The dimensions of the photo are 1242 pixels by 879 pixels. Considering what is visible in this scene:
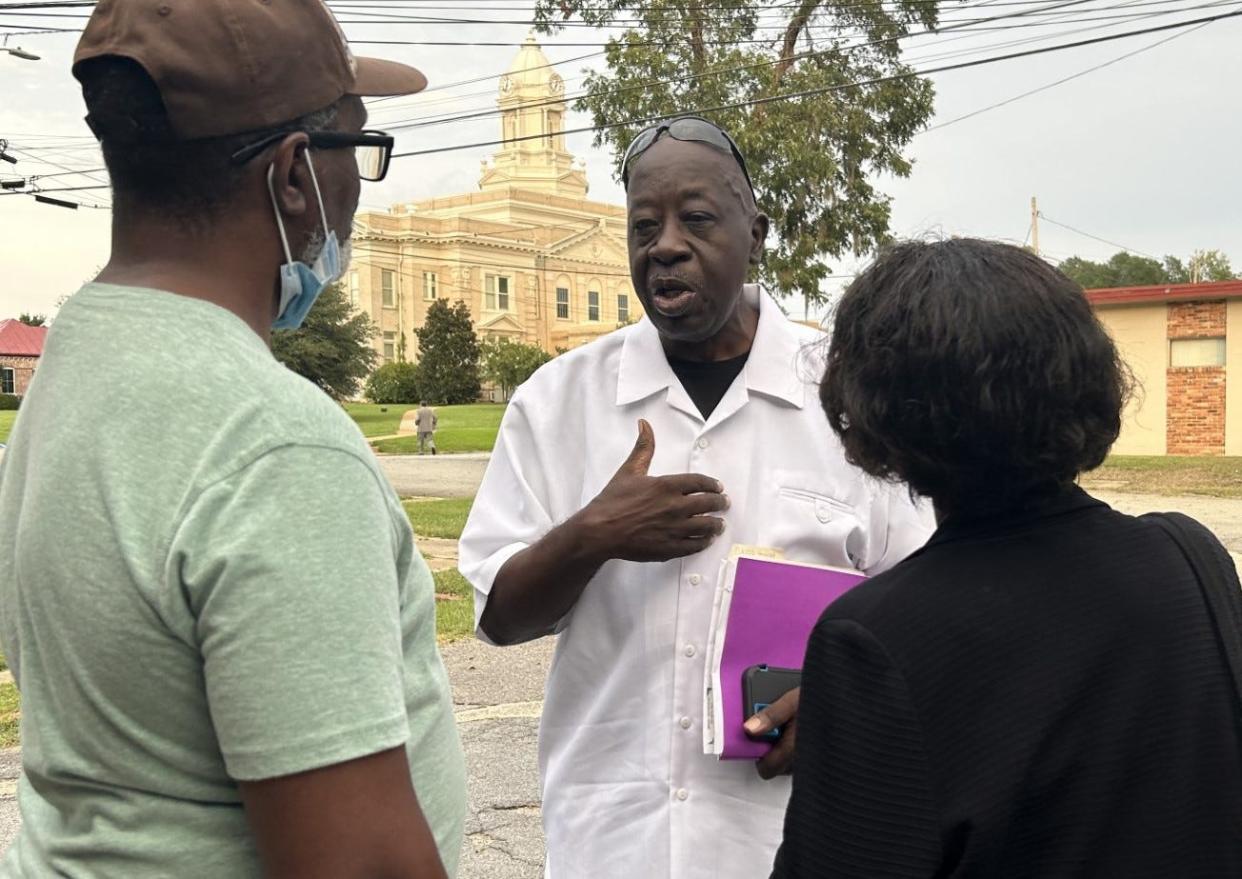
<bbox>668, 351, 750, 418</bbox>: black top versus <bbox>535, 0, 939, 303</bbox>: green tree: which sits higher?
<bbox>535, 0, 939, 303</bbox>: green tree

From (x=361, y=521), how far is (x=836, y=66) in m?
21.7

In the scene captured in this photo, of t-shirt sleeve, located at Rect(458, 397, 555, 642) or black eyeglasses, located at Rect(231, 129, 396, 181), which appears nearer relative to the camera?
black eyeglasses, located at Rect(231, 129, 396, 181)

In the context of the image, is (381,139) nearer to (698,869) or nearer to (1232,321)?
(698,869)

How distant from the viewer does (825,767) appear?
1.52 m

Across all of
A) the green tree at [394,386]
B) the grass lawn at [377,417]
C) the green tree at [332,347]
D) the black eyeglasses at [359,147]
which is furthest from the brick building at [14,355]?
the black eyeglasses at [359,147]

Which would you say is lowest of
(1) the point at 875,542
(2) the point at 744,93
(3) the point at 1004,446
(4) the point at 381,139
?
(1) the point at 875,542

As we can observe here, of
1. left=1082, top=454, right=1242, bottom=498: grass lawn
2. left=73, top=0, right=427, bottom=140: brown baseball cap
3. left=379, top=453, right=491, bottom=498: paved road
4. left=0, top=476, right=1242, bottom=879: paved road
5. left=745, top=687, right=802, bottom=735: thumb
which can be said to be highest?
left=73, top=0, right=427, bottom=140: brown baseball cap

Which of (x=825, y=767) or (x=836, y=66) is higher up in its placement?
(x=836, y=66)

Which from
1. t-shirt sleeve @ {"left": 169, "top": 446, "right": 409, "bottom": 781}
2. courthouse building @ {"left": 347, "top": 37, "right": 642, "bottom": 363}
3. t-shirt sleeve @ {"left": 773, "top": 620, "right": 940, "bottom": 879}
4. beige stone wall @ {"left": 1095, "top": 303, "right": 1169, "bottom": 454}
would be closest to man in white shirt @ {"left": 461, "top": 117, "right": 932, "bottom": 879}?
t-shirt sleeve @ {"left": 773, "top": 620, "right": 940, "bottom": 879}

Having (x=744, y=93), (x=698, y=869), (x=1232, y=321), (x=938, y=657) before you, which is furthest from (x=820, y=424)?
(x=1232, y=321)

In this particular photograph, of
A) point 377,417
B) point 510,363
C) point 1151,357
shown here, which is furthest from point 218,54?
point 510,363

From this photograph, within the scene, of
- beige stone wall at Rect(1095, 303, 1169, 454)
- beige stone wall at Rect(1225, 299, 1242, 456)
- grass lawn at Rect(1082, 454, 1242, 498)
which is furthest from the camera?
beige stone wall at Rect(1095, 303, 1169, 454)

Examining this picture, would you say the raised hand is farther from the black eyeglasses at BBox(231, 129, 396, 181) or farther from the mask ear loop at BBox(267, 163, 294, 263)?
the mask ear loop at BBox(267, 163, 294, 263)

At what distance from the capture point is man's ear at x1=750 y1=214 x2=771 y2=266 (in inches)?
107
